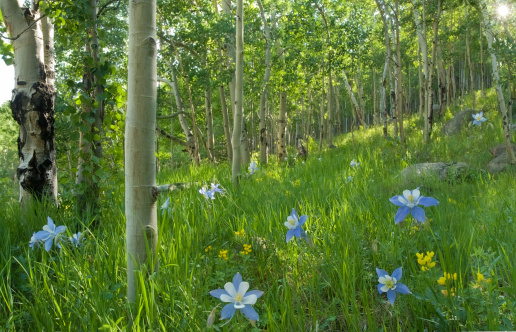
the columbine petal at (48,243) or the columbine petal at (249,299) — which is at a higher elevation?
the columbine petal at (48,243)

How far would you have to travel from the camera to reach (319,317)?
1533mm

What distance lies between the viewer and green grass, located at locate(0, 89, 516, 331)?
1360mm

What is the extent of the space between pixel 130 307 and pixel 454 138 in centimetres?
805

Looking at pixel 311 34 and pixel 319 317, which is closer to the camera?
pixel 319 317

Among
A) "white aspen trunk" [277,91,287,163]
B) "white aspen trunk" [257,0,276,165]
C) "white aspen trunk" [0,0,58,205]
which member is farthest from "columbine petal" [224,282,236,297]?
"white aspen trunk" [277,91,287,163]

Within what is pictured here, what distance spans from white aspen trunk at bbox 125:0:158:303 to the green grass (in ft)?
0.42

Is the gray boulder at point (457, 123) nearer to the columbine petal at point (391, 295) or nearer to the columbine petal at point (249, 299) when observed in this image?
the columbine petal at point (391, 295)

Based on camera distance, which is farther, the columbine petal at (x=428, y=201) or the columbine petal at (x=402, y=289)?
the columbine petal at (x=428, y=201)

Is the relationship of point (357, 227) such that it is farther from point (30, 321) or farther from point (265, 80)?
point (265, 80)

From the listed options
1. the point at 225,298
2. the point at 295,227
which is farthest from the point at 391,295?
the point at 225,298

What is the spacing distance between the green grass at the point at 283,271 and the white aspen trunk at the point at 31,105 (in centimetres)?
33

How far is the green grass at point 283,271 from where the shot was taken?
1.36 metres

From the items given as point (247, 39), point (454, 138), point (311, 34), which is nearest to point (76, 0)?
point (247, 39)

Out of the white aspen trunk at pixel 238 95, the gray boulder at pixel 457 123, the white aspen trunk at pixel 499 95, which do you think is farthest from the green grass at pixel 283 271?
the gray boulder at pixel 457 123
